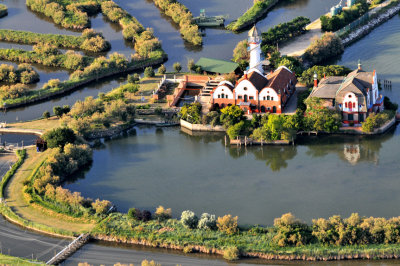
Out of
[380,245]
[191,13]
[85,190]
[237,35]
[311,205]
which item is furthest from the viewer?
[191,13]

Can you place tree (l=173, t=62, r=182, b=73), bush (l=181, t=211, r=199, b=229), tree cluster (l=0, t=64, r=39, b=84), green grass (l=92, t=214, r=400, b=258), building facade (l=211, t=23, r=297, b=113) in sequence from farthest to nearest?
1. tree cluster (l=0, t=64, r=39, b=84)
2. tree (l=173, t=62, r=182, b=73)
3. building facade (l=211, t=23, r=297, b=113)
4. bush (l=181, t=211, r=199, b=229)
5. green grass (l=92, t=214, r=400, b=258)

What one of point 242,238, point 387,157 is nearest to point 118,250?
point 242,238

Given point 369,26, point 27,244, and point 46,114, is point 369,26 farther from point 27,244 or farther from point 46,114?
point 27,244

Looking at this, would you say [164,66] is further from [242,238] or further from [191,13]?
[242,238]

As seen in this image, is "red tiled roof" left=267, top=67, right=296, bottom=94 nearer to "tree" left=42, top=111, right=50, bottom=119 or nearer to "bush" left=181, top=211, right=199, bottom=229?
"bush" left=181, top=211, right=199, bottom=229

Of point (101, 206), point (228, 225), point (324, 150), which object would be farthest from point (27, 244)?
point (324, 150)

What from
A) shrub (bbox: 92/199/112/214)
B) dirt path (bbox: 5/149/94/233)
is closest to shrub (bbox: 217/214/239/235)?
shrub (bbox: 92/199/112/214)
